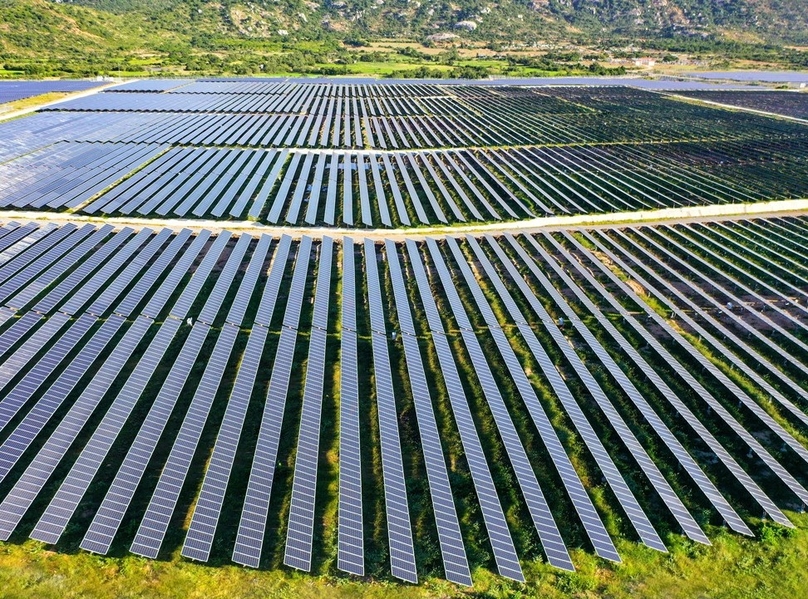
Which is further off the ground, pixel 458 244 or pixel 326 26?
pixel 326 26

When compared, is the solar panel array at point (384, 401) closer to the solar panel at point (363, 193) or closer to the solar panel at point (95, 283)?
the solar panel at point (95, 283)

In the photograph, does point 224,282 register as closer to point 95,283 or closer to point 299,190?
point 95,283

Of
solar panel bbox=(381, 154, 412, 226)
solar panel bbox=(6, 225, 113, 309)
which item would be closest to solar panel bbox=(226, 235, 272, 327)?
solar panel bbox=(6, 225, 113, 309)

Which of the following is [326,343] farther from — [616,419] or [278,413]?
[616,419]

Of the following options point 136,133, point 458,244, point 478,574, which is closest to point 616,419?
point 478,574

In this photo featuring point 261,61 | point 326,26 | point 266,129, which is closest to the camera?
point 266,129

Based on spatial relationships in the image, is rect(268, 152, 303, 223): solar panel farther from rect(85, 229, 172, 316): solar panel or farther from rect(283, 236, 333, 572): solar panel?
rect(283, 236, 333, 572): solar panel

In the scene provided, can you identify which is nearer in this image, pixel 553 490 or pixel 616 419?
pixel 553 490
